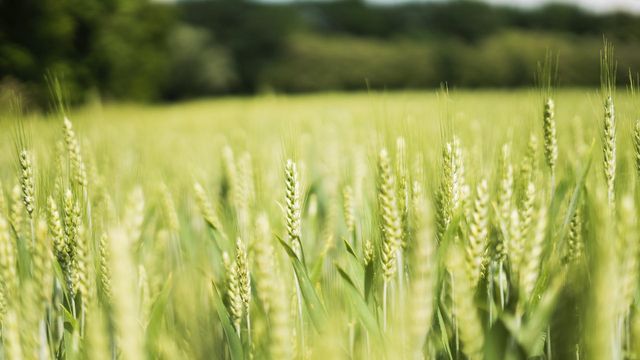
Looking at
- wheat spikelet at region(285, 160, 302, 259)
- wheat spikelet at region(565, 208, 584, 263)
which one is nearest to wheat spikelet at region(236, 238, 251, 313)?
wheat spikelet at region(285, 160, 302, 259)

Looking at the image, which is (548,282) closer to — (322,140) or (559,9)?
(322,140)

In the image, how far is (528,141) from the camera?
1219mm

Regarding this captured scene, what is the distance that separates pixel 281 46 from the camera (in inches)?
1180

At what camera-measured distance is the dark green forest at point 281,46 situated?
39.6ft

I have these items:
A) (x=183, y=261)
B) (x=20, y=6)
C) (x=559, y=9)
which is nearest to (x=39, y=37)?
(x=20, y=6)

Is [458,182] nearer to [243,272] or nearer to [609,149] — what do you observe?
[609,149]

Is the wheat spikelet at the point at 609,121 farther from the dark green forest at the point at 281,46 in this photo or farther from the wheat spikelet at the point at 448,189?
the dark green forest at the point at 281,46

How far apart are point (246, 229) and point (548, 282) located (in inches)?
26.1

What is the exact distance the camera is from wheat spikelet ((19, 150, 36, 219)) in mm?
940

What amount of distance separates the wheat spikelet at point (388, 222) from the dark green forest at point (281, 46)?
24.4 feet

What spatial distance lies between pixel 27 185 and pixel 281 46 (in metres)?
30.4

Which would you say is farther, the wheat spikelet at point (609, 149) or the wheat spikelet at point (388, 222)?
the wheat spikelet at point (609, 149)

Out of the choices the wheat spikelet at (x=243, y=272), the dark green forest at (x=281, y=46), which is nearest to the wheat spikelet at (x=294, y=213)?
the wheat spikelet at (x=243, y=272)

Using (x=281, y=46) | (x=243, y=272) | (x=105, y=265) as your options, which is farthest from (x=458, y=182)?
(x=281, y=46)
